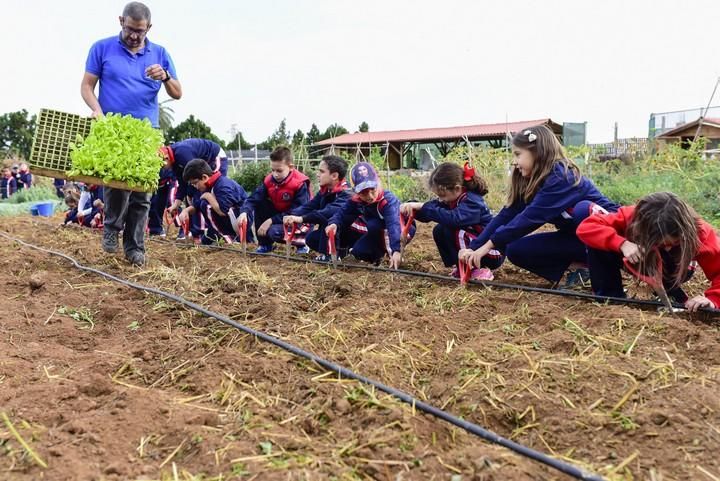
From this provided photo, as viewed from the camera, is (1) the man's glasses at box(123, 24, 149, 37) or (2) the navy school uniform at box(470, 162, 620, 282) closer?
A: (2) the navy school uniform at box(470, 162, 620, 282)

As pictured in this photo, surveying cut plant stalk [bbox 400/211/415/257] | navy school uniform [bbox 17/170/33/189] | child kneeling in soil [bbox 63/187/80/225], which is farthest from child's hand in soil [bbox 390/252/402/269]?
navy school uniform [bbox 17/170/33/189]

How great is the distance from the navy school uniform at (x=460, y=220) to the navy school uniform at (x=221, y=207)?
101 inches

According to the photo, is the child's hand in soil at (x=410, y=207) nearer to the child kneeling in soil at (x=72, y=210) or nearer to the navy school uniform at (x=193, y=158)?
the navy school uniform at (x=193, y=158)

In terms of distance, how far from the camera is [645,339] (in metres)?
2.62

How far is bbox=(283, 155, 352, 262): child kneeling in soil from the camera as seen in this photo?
5.44 m

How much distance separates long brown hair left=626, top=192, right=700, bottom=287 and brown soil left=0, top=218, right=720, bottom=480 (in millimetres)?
294

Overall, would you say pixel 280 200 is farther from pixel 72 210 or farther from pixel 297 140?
pixel 297 140

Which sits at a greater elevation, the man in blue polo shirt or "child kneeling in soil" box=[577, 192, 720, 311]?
the man in blue polo shirt

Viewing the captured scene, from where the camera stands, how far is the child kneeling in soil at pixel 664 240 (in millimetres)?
2918

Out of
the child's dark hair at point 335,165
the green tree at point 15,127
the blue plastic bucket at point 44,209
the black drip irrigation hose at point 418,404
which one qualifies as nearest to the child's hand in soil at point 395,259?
the child's dark hair at point 335,165

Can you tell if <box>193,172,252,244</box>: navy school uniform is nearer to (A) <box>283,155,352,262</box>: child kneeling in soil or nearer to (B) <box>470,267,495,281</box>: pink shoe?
(A) <box>283,155,352,262</box>: child kneeling in soil

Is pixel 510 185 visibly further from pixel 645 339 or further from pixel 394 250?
pixel 645 339

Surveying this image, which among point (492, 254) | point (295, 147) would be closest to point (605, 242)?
point (492, 254)

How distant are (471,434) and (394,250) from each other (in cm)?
275
